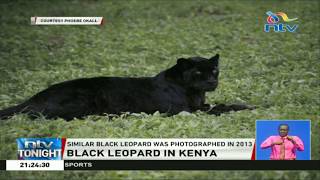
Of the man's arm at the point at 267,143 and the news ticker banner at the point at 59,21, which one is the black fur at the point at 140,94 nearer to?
the news ticker banner at the point at 59,21

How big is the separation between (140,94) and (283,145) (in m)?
3.76

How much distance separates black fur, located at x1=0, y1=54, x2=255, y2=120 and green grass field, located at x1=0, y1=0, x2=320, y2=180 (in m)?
0.49

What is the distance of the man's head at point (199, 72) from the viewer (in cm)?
1048

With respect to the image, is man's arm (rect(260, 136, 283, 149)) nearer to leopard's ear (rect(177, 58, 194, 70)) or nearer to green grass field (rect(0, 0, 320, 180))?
green grass field (rect(0, 0, 320, 180))

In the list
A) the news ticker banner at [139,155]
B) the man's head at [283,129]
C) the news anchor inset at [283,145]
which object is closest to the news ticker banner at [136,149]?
the news ticker banner at [139,155]

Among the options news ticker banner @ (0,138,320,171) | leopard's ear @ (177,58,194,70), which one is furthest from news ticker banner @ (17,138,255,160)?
leopard's ear @ (177,58,194,70)

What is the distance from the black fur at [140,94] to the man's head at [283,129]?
2.83 m

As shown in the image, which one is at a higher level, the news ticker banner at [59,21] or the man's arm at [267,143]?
the news ticker banner at [59,21]

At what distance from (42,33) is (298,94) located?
32.6ft

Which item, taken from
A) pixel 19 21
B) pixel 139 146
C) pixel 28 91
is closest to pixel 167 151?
pixel 139 146

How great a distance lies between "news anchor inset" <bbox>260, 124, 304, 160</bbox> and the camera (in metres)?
7.32

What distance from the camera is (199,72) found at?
34.4 ft

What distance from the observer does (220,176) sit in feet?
22.9

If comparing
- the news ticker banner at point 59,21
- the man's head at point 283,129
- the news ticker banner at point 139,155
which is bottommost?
the news ticker banner at point 139,155
